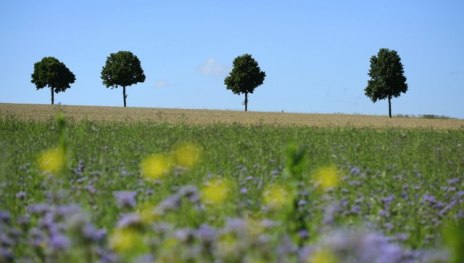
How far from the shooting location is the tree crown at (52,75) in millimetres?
68688


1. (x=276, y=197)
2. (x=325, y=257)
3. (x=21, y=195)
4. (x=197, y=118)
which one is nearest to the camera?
(x=325, y=257)

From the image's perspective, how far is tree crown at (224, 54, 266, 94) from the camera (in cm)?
6544

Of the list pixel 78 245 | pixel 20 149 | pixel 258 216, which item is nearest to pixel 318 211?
pixel 258 216

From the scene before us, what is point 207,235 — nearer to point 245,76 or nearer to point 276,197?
point 276,197

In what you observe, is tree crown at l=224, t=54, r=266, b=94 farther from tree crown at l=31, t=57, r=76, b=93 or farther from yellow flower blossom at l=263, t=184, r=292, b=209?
yellow flower blossom at l=263, t=184, r=292, b=209

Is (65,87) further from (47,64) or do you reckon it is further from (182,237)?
(182,237)

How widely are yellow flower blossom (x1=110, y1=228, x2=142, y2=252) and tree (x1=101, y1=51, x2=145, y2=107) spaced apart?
63970 millimetres

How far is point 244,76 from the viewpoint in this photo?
65.2 m

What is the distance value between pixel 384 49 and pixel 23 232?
5808 centimetres

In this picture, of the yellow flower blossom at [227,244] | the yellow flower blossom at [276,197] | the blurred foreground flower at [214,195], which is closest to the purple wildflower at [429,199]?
the yellow flower blossom at [276,197]

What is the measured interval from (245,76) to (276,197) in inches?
2334

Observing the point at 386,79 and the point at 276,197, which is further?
the point at 386,79

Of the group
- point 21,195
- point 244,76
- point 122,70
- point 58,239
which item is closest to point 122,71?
point 122,70

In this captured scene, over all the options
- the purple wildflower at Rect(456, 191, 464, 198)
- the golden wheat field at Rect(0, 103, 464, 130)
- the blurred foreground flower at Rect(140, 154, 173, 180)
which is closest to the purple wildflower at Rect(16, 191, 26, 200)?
the blurred foreground flower at Rect(140, 154, 173, 180)
